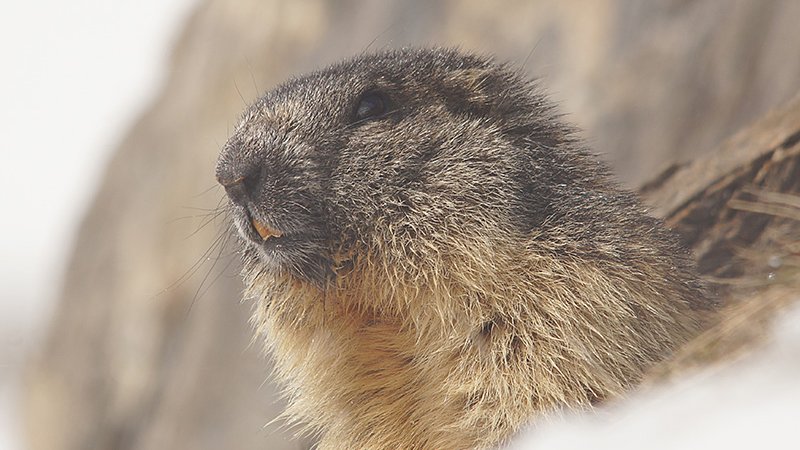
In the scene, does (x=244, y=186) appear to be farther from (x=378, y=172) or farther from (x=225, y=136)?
(x=225, y=136)

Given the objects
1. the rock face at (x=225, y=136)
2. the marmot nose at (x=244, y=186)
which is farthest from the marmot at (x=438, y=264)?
the rock face at (x=225, y=136)

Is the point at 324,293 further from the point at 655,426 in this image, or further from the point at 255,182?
the point at 655,426

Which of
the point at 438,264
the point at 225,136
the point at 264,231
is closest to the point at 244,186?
the point at 264,231

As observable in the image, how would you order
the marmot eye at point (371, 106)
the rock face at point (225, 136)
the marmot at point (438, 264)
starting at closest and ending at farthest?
1. the marmot at point (438, 264)
2. the marmot eye at point (371, 106)
3. the rock face at point (225, 136)

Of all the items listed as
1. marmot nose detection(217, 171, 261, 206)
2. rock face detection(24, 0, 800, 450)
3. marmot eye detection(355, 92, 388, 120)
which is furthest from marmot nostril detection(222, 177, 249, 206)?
rock face detection(24, 0, 800, 450)

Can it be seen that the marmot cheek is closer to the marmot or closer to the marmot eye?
the marmot

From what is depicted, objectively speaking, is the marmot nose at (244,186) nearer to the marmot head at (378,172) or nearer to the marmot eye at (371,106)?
the marmot head at (378,172)

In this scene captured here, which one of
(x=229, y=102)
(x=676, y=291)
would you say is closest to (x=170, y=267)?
(x=229, y=102)

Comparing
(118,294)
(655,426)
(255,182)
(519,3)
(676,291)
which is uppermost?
(519,3)
